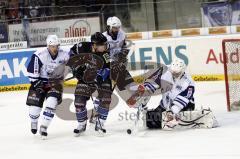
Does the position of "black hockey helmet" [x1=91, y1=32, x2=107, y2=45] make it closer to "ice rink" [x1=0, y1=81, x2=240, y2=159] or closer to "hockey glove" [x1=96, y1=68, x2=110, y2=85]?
"hockey glove" [x1=96, y1=68, x2=110, y2=85]

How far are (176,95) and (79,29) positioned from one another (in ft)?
19.3

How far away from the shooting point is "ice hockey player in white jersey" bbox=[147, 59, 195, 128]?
625cm

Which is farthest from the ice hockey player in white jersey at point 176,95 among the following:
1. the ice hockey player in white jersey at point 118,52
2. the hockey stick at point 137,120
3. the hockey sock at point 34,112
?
the hockey sock at point 34,112

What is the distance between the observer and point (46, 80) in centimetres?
647

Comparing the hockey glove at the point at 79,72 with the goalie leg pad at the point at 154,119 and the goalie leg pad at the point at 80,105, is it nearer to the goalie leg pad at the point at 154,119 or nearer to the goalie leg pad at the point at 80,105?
the goalie leg pad at the point at 80,105

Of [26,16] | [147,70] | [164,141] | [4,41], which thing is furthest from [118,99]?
[26,16]

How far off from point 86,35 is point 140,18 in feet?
4.87

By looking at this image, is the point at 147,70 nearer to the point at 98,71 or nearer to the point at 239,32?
the point at 239,32

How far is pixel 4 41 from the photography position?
1175cm

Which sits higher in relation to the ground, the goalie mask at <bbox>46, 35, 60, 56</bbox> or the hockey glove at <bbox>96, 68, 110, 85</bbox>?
the goalie mask at <bbox>46, 35, 60, 56</bbox>

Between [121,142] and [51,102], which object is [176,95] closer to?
[121,142]

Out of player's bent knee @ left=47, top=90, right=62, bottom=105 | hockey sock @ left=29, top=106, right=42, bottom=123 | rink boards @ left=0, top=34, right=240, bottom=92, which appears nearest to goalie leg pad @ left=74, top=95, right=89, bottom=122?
player's bent knee @ left=47, top=90, right=62, bottom=105

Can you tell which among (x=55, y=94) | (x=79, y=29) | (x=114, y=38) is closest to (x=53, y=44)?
(x=55, y=94)

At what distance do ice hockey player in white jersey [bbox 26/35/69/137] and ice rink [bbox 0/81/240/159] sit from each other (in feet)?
0.93
